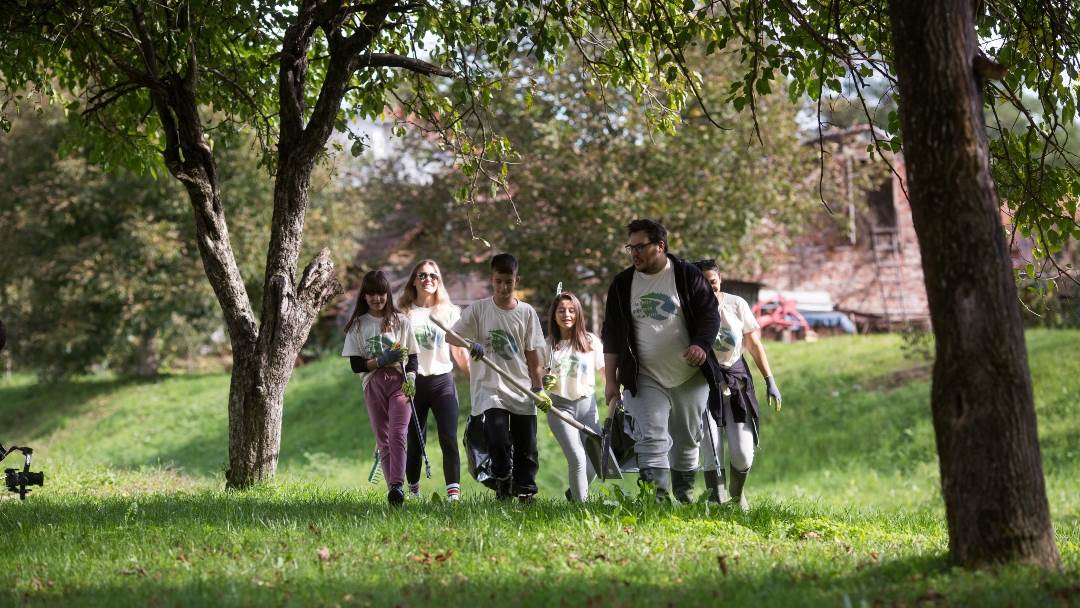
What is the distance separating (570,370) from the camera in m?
9.88

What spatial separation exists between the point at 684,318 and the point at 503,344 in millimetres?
1648

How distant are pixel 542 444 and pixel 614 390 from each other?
48.2 ft

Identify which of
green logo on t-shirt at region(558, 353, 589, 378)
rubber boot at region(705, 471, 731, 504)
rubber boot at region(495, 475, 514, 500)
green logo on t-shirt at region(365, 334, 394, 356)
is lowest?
rubber boot at region(705, 471, 731, 504)

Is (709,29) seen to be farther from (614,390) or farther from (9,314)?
(9,314)

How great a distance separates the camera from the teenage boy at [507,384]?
924cm

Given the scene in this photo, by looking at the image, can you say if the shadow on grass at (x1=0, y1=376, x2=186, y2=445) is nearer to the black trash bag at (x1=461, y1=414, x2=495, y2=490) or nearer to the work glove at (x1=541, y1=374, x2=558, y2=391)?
the black trash bag at (x1=461, y1=414, x2=495, y2=490)

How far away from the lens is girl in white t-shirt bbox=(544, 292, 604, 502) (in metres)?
9.66

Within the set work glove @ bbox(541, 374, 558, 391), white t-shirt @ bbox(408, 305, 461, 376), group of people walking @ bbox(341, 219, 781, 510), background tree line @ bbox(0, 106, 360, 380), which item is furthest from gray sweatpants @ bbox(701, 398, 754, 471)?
background tree line @ bbox(0, 106, 360, 380)

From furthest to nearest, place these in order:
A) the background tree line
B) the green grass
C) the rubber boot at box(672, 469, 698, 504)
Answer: the background tree line < the rubber boot at box(672, 469, 698, 504) < the green grass

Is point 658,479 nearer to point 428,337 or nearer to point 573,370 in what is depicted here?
point 573,370

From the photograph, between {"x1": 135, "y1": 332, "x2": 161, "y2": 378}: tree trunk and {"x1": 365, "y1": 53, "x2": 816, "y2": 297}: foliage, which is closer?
{"x1": 365, "y1": 53, "x2": 816, "y2": 297}: foliage

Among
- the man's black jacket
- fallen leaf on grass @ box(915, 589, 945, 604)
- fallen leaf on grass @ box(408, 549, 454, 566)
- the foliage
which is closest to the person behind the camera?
fallen leaf on grass @ box(915, 589, 945, 604)

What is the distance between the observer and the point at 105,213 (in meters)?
33.8

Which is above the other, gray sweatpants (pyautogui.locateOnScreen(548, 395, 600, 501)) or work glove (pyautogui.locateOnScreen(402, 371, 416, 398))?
work glove (pyautogui.locateOnScreen(402, 371, 416, 398))
